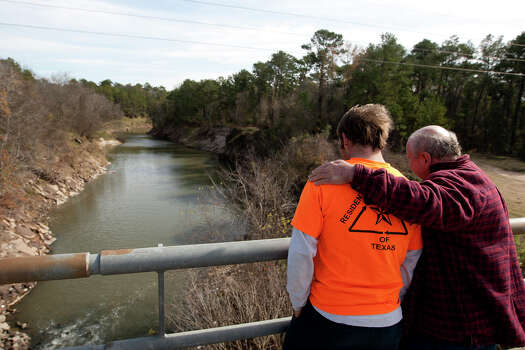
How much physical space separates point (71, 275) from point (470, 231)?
1801 millimetres

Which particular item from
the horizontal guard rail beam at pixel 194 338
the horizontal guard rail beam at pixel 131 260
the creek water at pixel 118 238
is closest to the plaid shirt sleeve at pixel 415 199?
the horizontal guard rail beam at pixel 131 260

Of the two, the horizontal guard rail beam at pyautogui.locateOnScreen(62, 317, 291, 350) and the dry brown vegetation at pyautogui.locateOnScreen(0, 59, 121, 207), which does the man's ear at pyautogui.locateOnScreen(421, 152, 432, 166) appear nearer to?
the horizontal guard rail beam at pyautogui.locateOnScreen(62, 317, 291, 350)

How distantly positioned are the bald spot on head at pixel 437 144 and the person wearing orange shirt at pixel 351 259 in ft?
0.93

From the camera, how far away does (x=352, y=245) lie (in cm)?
153

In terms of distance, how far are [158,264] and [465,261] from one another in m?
1.42

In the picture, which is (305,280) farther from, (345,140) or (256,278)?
(256,278)

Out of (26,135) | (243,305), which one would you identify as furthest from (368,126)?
(26,135)

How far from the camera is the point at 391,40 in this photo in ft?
108

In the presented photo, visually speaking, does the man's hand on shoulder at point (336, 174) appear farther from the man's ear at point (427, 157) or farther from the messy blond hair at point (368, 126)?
the man's ear at point (427, 157)

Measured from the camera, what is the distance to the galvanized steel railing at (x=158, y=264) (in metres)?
1.53

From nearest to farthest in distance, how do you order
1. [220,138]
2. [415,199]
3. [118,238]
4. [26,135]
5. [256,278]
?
[415,199], [256,278], [118,238], [26,135], [220,138]

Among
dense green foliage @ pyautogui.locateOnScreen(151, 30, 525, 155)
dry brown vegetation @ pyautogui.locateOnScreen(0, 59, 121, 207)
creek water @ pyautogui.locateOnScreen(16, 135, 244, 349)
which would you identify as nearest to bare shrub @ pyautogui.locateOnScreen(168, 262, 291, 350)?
creek water @ pyautogui.locateOnScreen(16, 135, 244, 349)

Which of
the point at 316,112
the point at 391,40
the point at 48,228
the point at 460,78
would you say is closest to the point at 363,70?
the point at 391,40

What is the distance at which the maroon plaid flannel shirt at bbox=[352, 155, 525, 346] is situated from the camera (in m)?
1.55
